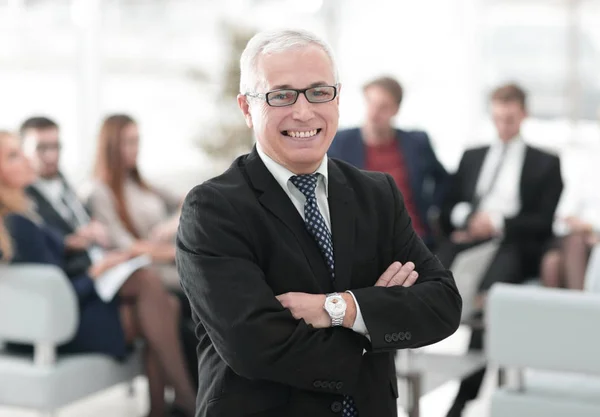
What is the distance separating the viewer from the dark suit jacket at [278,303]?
1.91 meters

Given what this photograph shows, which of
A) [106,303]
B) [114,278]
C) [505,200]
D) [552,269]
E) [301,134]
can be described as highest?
[301,134]

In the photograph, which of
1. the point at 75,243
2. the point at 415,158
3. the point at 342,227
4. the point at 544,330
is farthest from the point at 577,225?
the point at 342,227

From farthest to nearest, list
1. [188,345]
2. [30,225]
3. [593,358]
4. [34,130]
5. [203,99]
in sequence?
[203,99]
[34,130]
[188,345]
[30,225]
[593,358]

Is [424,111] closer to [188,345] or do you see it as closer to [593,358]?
[188,345]

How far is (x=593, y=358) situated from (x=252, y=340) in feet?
6.14

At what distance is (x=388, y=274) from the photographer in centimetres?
207

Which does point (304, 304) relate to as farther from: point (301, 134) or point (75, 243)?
point (75, 243)

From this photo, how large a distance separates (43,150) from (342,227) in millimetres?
3415

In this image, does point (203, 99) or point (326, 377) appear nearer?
point (326, 377)

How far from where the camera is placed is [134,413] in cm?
510

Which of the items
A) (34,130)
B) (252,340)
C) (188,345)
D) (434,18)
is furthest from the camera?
(434,18)

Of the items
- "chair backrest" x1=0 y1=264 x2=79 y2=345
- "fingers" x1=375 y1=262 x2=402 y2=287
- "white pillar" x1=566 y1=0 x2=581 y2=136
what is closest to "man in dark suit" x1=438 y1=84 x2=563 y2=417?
"chair backrest" x1=0 y1=264 x2=79 y2=345

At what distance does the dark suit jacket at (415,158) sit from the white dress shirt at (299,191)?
3391mm

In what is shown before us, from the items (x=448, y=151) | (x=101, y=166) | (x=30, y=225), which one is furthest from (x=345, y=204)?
A: (x=448, y=151)
